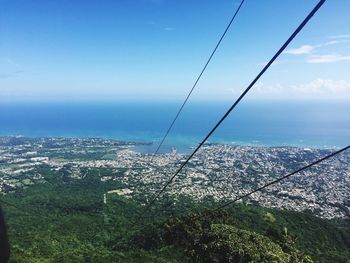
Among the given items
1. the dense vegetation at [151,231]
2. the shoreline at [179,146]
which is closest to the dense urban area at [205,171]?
the shoreline at [179,146]

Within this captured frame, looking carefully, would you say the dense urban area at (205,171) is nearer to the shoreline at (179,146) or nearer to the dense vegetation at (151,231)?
the shoreline at (179,146)

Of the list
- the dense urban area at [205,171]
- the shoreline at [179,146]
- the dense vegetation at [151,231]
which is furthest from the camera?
the shoreline at [179,146]

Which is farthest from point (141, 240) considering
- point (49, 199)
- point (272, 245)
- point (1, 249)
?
point (1, 249)

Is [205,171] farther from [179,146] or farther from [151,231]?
[151,231]

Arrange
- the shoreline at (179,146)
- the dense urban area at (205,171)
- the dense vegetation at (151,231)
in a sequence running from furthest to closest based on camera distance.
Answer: the shoreline at (179,146) → the dense urban area at (205,171) → the dense vegetation at (151,231)

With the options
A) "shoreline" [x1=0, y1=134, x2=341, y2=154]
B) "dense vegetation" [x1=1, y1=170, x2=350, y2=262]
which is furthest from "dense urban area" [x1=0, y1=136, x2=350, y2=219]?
"dense vegetation" [x1=1, y1=170, x2=350, y2=262]

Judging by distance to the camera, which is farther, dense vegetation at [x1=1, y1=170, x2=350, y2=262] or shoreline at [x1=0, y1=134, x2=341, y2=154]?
shoreline at [x1=0, y1=134, x2=341, y2=154]

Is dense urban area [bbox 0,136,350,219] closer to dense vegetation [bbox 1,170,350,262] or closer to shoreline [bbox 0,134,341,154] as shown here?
shoreline [bbox 0,134,341,154]

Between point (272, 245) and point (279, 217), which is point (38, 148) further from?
point (272, 245)
